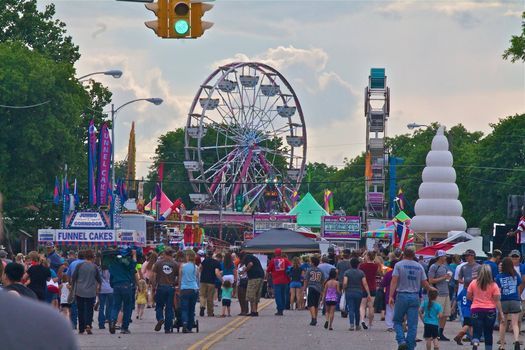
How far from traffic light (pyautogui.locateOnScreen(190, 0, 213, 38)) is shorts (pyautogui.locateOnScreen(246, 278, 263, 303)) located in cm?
1650

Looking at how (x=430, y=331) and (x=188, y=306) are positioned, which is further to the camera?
(x=188, y=306)

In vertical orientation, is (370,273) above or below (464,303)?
above

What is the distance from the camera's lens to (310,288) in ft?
98.9

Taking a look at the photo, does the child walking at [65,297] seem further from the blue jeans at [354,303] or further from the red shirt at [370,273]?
the red shirt at [370,273]

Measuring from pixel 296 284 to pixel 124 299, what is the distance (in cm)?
1377

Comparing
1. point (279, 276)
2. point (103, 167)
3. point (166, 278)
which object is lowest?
point (279, 276)

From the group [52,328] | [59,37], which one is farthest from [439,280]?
[59,37]

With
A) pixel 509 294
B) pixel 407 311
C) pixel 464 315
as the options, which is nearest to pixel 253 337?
pixel 464 315

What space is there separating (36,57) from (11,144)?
201 inches

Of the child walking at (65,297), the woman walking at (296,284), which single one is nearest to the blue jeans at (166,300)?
the child walking at (65,297)

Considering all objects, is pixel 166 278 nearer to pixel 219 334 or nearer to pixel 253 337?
pixel 219 334

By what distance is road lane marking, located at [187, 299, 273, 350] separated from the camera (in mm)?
21250

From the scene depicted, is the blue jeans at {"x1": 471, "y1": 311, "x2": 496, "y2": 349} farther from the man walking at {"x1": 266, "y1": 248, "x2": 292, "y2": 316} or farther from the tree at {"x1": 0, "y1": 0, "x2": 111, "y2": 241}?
the tree at {"x1": 0, "y1": 0, "x2": 111, "y2": 241}

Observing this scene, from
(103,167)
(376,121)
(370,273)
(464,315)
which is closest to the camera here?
(464,315)
